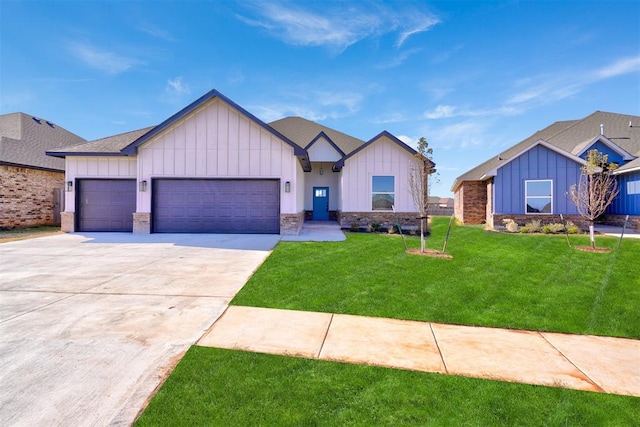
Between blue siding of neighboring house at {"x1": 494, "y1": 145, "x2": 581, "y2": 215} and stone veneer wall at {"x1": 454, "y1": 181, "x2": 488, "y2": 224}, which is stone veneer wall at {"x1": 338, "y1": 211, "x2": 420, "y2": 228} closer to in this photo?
blue siding of neighboring house at {"x1": 494, "y1": 145, "x2": 581, "y2": 215}

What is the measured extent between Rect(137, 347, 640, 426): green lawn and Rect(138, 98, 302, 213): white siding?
34.4 ft

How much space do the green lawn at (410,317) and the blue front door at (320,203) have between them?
10756 mm

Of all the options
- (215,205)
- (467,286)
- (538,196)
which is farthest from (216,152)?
(538,196)

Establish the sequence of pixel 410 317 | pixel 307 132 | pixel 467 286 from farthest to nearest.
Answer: pixel 307 132, pixel 467 286, pixel 410 317

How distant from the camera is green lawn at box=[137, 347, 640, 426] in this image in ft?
7.70

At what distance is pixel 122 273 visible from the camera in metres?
6.69

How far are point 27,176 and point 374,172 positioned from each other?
63.0 feet

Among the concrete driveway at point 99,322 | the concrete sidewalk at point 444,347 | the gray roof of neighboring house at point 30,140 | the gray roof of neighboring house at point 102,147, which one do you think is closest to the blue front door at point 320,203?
the gray roof of neighboring house at point 102,147

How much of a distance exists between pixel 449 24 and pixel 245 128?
10.2 m

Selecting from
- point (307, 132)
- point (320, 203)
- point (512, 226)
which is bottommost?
point (512, 226)

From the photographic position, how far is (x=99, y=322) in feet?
13.5

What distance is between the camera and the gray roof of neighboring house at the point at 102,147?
1338cm

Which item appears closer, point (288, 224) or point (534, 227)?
point (288, 224)

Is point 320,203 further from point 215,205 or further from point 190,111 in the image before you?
point 190,111
